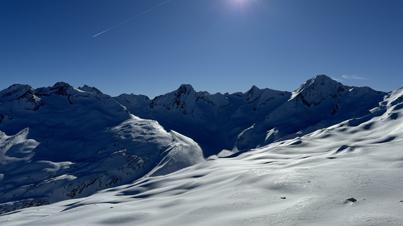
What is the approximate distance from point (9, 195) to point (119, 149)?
48979mm

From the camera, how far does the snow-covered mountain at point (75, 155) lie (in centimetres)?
11831

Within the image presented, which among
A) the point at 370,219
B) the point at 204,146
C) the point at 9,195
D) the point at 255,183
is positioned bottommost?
the point at 370,219

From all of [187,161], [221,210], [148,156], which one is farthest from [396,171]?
[148,156]

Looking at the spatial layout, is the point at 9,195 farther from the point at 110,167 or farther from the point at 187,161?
the point at 187,161

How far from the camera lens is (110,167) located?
441ft

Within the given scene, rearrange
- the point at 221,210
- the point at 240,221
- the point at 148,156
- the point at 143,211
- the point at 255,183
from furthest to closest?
the point at 148,156 → the point at 255,183 → the point at 143,211 → the point at 221,210 → the point at 240,221

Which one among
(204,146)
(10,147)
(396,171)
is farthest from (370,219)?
(204,146)

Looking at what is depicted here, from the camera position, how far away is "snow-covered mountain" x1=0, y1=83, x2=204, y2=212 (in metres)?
118

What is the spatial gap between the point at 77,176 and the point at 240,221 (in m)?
114

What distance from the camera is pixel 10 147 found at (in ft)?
512

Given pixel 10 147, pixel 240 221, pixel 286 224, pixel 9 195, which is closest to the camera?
pixel 286 224

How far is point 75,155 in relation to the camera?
156m

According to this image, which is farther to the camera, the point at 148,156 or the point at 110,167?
the point at 148,156

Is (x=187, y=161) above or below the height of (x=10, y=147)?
below
